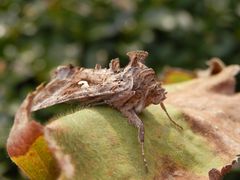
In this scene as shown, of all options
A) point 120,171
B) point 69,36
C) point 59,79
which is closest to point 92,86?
point 59,79

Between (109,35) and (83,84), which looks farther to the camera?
(109,35)

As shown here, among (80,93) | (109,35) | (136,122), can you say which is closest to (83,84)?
(80,93)

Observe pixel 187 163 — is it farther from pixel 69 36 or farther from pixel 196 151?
pixel 69 36

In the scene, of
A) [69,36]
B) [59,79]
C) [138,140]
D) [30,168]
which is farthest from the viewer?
[69,36]

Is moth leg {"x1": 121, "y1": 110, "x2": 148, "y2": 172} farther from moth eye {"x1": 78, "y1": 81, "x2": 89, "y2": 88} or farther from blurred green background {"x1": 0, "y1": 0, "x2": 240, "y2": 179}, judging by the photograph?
blurred green background {"x1": 0, "y1": 0, "x2": 240, "y2": 179}

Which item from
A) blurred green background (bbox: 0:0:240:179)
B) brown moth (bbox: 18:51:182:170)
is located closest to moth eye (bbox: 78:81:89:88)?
brown moth (bbox: 18:51:182:170)

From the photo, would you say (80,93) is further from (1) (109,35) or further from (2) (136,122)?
(1) (109,35)
